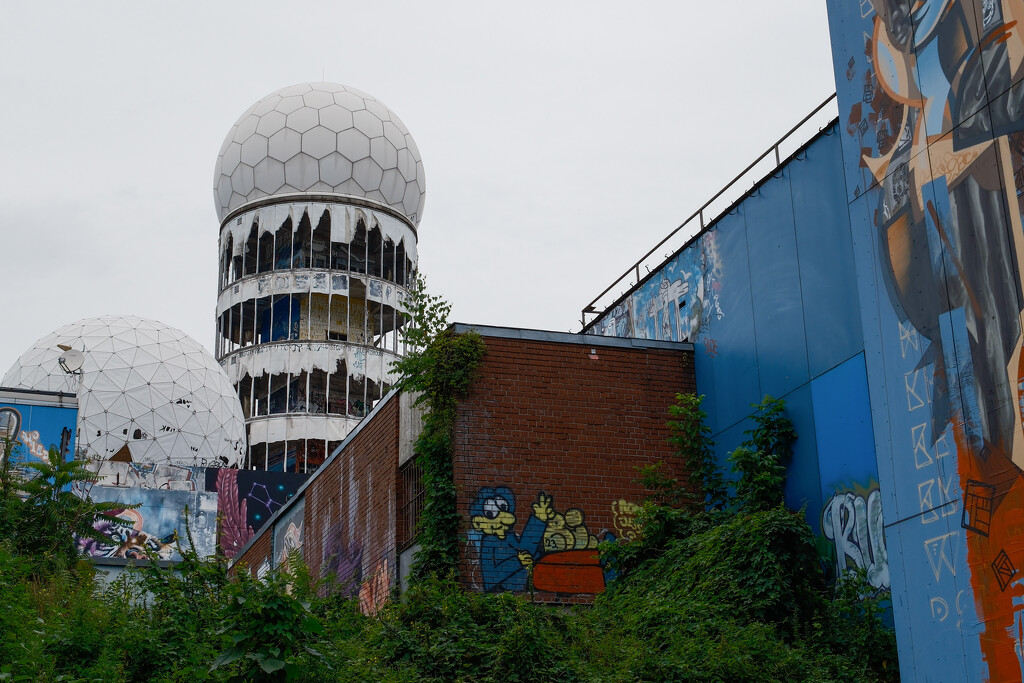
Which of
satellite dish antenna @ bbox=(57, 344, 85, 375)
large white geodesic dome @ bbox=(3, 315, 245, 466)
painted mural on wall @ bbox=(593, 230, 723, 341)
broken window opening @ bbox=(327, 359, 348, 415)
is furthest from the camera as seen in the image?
broken window opening @ bbox=(327, 359, 348, 415)

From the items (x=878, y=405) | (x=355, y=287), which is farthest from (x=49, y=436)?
(x=878, y=405)

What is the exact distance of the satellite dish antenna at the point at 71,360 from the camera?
43.0 metres

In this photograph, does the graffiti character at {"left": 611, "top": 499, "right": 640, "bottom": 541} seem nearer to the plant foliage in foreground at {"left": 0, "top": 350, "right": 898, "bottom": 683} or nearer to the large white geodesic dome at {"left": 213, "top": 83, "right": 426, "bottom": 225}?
the plant foliage in foreground at {"left": 0, "top": 350, "right": 898, "bottom": 683}

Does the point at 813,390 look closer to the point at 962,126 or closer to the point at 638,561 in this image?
the point at 638,561

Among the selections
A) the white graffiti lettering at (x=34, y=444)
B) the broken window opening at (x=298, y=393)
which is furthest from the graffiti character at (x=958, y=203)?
the broken window opening at (x=298, y=393)

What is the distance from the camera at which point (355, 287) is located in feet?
174

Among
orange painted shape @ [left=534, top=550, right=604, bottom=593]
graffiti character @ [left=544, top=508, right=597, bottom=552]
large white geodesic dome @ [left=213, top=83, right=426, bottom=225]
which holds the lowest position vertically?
orange painted shape @ [left=534, top=550, right=604, bottom=593]

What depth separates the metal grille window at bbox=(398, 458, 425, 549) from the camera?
20.6 m

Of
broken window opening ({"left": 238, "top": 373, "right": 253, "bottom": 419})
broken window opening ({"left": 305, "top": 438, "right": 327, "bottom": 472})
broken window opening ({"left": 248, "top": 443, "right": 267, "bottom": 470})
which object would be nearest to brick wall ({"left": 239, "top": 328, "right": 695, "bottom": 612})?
broken window opening ({"left": 305, "top": 438, "right": 327, "bottom": 472})

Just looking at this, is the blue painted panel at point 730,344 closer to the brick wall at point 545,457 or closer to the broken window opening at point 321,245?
the brick wall at point 545,457

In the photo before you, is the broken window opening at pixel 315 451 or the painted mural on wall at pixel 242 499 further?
the broken window opening at pixel 315 451

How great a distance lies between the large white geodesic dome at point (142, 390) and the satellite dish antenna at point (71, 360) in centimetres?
51

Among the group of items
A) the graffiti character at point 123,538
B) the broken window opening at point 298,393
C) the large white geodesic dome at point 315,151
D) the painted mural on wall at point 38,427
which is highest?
the large white geodesic dome at point 315,151

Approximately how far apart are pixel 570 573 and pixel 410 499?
329 cm
